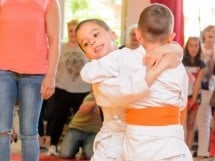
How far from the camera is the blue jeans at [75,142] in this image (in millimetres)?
4449

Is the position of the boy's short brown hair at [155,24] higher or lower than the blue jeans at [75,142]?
higher

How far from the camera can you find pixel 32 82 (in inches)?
88.7

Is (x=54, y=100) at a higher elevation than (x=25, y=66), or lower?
lower

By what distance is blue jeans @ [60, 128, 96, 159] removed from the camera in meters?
4.45

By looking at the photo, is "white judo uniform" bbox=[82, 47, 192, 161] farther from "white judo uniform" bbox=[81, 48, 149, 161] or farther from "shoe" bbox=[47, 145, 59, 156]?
"shoe" bbox=[47, 145, 59, 156]

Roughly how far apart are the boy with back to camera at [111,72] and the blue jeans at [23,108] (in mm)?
588

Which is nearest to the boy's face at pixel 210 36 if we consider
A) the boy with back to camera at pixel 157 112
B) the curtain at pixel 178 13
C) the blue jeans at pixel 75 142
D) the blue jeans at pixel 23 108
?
the curtain at pixel 178 13

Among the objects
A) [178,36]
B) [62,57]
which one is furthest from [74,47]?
[178,36]

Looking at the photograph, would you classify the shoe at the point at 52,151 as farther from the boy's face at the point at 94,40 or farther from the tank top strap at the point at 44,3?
the boy's face at the point at 94,40

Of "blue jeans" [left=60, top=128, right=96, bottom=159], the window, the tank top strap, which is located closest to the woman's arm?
the tank top strap

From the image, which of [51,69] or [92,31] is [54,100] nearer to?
[51,69]

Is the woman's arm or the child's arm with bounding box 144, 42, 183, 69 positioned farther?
the woman's arm

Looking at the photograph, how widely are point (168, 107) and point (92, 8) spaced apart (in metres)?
4.43

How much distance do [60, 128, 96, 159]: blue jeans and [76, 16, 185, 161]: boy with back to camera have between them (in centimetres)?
270
